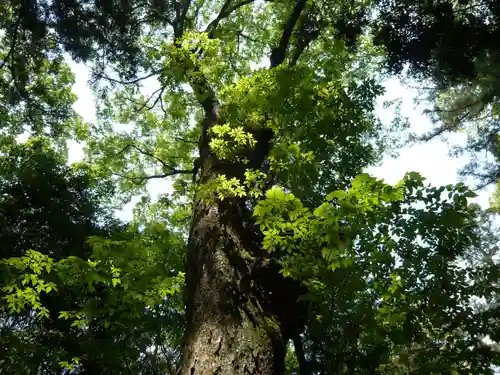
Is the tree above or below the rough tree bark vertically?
above

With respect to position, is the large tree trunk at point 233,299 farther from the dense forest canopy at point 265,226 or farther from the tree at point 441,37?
the tree at point 441,37

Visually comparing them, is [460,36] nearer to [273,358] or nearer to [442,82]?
[442,82]

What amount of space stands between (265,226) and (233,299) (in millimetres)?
736

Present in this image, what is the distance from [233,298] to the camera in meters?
3.52

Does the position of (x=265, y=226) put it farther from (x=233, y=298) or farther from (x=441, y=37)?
(x=441, y=37)

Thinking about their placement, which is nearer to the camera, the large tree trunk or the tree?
the large tree trunk

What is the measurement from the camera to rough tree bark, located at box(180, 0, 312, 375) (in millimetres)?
3055

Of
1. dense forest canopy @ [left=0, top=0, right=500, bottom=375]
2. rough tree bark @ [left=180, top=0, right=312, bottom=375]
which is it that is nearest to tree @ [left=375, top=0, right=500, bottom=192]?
dense forest canopy @ [left=0, top=0, right=500, bottom=375]

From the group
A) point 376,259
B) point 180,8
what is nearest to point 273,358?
point 376,259

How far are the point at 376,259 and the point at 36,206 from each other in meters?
7.06

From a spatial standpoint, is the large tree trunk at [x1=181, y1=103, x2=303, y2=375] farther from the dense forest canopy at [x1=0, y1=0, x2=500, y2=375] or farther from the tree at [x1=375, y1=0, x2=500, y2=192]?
the tree at [x1=375, y1=0, x2=500, y2=192]

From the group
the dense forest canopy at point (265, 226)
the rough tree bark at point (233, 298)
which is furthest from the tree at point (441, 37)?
the rough tree bark at point (233, 298)

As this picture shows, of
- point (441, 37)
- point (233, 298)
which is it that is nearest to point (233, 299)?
point (233, 298)

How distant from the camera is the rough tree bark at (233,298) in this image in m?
3.05
